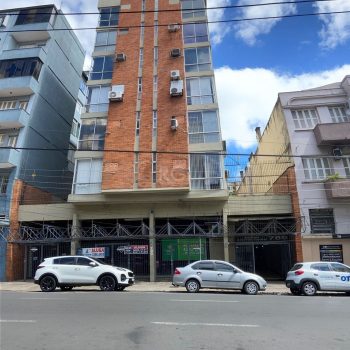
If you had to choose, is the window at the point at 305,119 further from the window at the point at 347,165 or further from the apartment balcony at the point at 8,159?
the apartment balcony at the point at 8,159

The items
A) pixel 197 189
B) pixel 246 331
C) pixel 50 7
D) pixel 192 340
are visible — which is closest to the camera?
pixel 192 340

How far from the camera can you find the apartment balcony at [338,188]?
2181 centimetres

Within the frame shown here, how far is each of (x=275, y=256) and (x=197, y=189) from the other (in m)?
7.52

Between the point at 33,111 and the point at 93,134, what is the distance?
5550mm

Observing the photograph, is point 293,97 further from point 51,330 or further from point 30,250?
point 51,330

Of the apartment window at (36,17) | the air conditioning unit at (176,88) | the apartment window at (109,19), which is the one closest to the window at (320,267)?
the air conditioning unit at (176,88)

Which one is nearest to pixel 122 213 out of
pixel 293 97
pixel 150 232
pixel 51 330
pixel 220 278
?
pixel 150 232

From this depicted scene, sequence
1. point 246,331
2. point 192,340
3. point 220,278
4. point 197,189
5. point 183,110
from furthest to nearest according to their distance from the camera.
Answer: point 183,110
point 197,189
point 220,278
point 246,331
point 192,340

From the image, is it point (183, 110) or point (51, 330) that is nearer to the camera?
point (51, 330)

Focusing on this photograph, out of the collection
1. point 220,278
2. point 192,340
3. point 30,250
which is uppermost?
point 30,250

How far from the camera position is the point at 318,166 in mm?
23516

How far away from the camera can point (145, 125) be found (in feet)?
80.5

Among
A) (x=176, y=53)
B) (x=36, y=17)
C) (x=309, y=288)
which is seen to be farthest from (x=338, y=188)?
(x=36, y=17)

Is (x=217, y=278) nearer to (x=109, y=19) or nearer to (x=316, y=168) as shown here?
(x=316, y=168)
